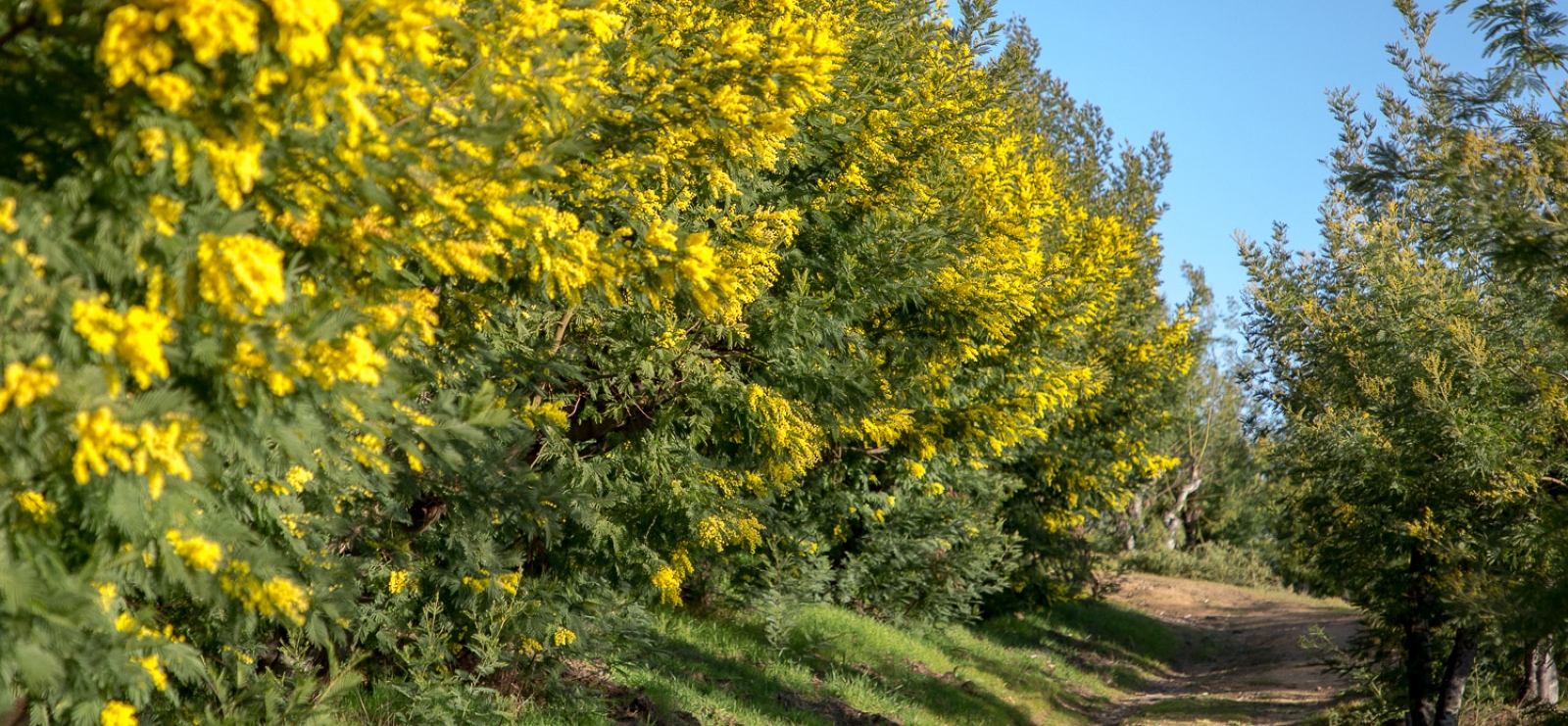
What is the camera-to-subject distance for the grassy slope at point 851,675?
9.95 metres

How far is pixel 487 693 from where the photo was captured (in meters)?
7.62

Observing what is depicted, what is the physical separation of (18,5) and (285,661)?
4511mm

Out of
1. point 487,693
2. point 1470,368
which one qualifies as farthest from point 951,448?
point 487,693

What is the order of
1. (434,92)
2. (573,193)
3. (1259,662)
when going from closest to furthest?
(434,92), (573,193), (1259,662)

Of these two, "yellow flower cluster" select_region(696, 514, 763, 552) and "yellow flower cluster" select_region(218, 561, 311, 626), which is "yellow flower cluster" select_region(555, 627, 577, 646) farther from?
"yellow flower cluster" select_region(218, 561, 311, 626)

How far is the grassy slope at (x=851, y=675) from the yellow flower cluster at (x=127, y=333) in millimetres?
5659

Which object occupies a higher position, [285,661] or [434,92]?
[434,92]

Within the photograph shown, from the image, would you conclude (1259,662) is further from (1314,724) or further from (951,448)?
(951,448)

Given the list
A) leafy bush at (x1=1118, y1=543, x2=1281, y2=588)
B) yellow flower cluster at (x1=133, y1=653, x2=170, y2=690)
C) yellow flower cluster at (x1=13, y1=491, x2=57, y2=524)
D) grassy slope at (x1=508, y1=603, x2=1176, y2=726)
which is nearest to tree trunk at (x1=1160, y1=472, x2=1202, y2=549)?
leafy bush at (x1=1118, y1=543, x2=1281, y2=588)

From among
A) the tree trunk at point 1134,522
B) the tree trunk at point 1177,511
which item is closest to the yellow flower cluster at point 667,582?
the tree trunk at point 1134,522

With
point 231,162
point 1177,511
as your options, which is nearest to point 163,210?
point 231,162

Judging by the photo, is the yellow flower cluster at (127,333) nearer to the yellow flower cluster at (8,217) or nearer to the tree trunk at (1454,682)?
the yellow flower cluster at (8,217)

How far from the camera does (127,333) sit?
257cm

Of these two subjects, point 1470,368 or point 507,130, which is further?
point 1470,368
